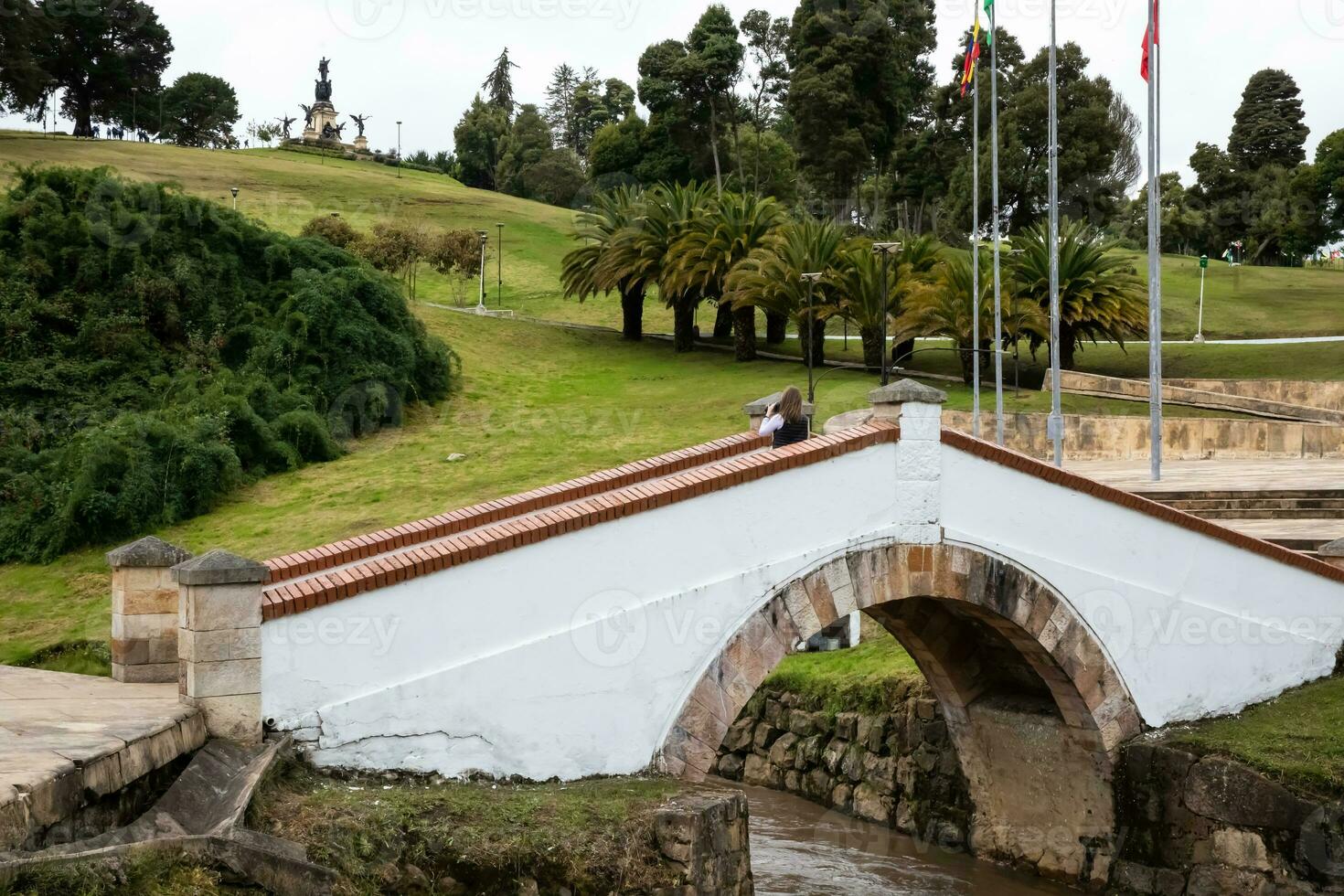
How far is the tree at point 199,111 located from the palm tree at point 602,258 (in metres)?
46.3

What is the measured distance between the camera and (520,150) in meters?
92.9

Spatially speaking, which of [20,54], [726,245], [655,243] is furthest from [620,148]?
[726,245]

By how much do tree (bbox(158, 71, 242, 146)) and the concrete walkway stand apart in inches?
3078

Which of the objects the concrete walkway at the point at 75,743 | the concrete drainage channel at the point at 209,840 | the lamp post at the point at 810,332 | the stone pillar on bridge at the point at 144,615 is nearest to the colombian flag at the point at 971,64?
the lamp post at the point at 810,332

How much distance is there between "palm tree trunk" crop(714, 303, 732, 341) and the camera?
147 feet

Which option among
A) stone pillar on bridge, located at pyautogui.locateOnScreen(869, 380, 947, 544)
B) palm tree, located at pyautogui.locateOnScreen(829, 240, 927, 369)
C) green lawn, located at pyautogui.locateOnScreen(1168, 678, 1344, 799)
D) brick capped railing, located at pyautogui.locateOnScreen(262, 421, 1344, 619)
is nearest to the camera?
brick capped railing, located at pyautogui.locateOnScreen(262, 421, 1344, 619)

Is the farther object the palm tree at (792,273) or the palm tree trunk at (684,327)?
the palm tree trunk at (684,327)

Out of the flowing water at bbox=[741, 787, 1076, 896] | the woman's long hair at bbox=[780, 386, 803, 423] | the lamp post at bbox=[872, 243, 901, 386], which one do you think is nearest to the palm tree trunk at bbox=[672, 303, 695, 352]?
the lamp post at bbox=[872, 243, 901, 386]

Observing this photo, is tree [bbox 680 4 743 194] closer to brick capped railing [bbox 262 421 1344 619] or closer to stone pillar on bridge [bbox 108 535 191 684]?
brick capped railing [bbox 262 421 1344 619]

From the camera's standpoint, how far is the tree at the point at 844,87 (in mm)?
58969

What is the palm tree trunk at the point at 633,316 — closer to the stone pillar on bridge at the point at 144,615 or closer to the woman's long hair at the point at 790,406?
the woman's long hair at the point at 790,406

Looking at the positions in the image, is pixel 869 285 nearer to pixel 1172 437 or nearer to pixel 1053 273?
pixel 1172 437

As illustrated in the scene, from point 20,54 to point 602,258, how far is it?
27.4 metres

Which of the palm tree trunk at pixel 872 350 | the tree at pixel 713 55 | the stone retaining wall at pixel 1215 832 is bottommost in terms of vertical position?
the stone retaining wall at pixel 1215 832
